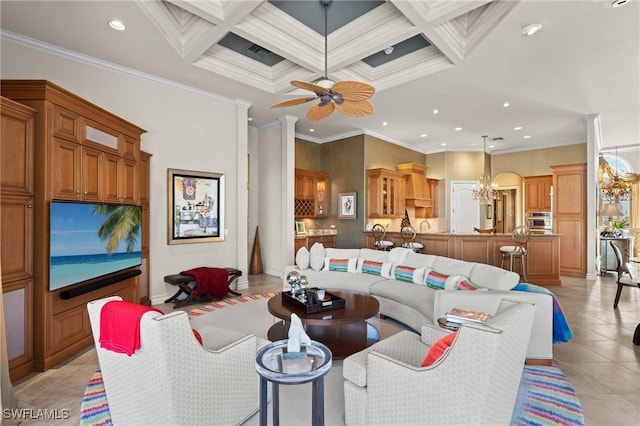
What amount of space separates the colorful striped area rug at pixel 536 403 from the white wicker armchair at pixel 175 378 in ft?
1.07

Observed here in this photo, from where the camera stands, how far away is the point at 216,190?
5.46m

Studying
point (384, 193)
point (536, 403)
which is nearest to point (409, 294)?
point (536, 403)

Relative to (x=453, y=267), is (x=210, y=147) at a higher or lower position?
higher

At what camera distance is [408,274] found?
4246 millimetres

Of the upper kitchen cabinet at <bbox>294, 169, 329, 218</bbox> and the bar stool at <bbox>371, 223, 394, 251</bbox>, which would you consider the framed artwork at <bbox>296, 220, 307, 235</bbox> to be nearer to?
the upper kitchen cabinet at <bbox>294, 169, 329, 218</bbox>

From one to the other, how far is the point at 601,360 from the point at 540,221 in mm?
6894

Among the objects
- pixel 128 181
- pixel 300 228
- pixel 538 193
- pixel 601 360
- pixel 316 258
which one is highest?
pixel 538 193

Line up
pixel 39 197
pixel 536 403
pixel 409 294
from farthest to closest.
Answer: pixel 409 294, pixel 39 197, pixel 536 403

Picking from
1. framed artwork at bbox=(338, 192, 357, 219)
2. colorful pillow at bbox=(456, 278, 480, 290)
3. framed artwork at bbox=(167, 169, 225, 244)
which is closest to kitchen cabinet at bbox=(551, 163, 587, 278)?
framed artwork at bbox=(338, 192, 357, 219)

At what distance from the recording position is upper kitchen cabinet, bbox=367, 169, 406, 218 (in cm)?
755

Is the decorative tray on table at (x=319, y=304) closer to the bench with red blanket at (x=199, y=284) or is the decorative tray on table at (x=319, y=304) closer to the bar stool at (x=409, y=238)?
the bench with red blanket at (x=199, y=284)

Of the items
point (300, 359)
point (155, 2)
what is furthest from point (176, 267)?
point (300, 359)

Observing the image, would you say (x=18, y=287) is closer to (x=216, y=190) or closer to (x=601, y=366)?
(x=216, y=190)

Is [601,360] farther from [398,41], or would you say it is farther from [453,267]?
[398,41]
